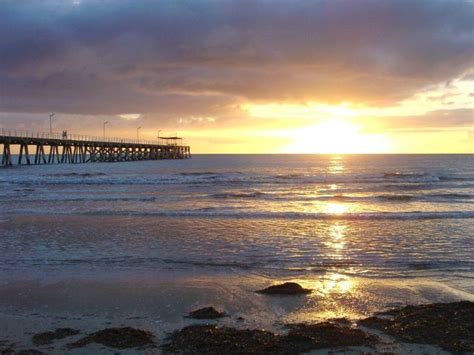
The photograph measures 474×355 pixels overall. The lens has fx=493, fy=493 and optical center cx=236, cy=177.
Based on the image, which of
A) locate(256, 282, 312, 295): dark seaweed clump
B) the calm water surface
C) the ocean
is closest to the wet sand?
the ocean

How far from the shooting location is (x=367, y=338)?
5.17 meters

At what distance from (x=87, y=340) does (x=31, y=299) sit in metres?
2.13

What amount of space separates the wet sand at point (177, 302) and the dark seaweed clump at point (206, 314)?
0.10 m

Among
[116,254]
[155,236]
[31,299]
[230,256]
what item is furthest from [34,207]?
[31,299]

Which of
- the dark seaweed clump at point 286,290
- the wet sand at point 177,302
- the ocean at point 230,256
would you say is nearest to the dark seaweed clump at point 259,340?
the wet sand at point 177,302

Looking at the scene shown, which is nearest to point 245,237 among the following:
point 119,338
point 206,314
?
point 206,314

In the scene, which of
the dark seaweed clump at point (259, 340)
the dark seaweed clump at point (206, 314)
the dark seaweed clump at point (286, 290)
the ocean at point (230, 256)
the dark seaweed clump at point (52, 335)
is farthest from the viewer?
the dark seaweed clump at point (286, 290)

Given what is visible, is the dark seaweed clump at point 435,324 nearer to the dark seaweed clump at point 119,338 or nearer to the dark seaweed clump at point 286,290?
the dark seaweed clump at point 286,290

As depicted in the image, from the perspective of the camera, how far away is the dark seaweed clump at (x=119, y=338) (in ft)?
16.7

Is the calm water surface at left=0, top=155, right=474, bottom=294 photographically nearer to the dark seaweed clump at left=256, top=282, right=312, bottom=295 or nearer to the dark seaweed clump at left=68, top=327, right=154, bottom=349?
the dark seaweed clump at left=256, top=282, right=312, bottom=295

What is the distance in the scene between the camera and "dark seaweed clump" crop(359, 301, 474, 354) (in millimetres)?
5062

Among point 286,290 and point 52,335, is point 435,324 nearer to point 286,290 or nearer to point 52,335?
point 286,290

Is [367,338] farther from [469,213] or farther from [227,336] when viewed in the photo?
[469,213]

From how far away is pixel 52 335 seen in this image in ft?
17.6
